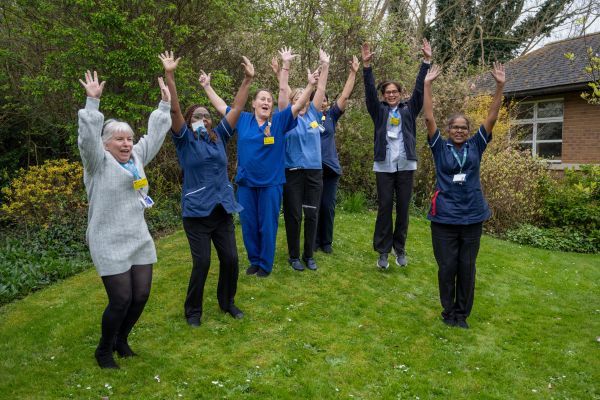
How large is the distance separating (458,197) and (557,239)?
7.26 m

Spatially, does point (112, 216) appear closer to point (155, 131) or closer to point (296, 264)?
point (155, 131)

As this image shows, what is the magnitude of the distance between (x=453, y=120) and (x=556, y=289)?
12.2 ft

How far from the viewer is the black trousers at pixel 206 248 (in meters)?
4.48

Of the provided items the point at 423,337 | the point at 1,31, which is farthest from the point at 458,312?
the point at 1,31

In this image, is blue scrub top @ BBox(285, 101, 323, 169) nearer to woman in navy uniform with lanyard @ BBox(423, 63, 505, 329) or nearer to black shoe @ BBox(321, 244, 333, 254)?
black shoe @ BBox(321, 244, 333, 254)

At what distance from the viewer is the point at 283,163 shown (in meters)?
5.56

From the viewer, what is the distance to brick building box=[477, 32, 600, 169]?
15.4m

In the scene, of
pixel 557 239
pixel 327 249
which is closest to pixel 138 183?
pixel 327 249

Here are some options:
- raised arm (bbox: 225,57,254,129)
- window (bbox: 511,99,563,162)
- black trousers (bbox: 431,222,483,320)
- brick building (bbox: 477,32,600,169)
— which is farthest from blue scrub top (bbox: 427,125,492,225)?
window (bbox: 511,99,563,162)

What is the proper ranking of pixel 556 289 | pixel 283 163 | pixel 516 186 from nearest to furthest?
pixel 283 163, pixel 556 289, pixel 516 186

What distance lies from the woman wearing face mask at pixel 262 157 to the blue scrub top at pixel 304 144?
19.2 inches

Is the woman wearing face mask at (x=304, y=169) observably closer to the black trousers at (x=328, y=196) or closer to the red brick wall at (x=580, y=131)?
the black trousers at (x=328, y=196)

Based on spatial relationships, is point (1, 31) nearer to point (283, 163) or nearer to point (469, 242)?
point (283, 163)

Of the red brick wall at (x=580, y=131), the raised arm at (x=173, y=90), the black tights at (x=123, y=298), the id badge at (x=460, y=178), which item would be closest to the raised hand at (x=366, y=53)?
the id badge at (x=460, y=178)
